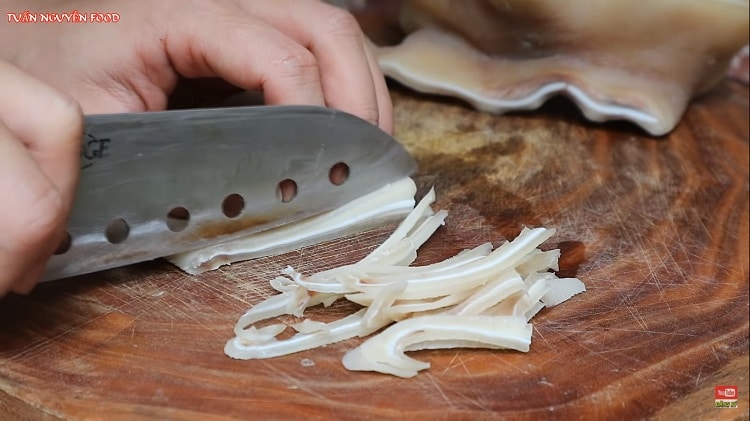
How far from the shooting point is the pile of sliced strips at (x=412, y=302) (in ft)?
2.51

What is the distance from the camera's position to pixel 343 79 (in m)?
1.01

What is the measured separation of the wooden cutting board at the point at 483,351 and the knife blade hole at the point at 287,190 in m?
0.06

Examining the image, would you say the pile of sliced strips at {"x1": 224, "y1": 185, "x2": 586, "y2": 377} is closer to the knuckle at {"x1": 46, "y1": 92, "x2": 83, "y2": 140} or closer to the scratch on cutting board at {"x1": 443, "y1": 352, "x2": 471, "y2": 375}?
the scratch on cutting board at {"x1": 443, "y1": 352, "x2": 471, "y2": 375}

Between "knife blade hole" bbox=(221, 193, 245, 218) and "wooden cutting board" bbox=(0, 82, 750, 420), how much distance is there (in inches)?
2.3

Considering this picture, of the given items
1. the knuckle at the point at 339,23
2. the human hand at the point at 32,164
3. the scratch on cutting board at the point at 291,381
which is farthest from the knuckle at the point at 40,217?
the knuckle at the point at 339,23

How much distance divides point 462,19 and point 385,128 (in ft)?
1.40

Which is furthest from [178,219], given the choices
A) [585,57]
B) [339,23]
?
[585,57]

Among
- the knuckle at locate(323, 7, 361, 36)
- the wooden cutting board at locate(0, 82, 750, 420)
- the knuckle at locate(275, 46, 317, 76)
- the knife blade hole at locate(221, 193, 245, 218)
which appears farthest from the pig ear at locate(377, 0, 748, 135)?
the knife blade hole at locate(221, 193, 245, 218)

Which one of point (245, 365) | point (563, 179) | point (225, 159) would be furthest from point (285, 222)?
point (563, 179)

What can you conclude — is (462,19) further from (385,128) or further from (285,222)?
(285,222)

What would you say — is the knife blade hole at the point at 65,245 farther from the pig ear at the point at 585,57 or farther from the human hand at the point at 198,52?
the pig ear at the point at 585,57

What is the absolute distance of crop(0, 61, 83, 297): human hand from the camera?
2.15 ft

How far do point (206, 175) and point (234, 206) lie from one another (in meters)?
0.06

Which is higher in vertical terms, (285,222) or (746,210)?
(285,222)
